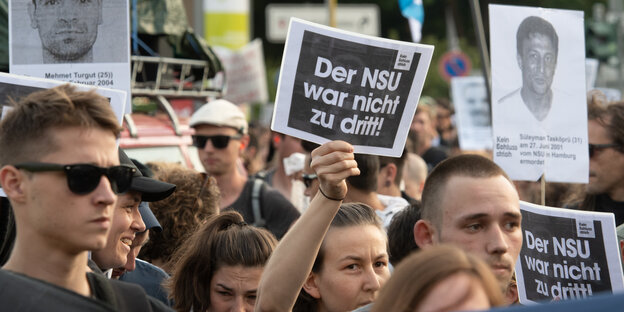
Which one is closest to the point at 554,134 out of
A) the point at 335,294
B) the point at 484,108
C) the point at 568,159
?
the point at 568,159

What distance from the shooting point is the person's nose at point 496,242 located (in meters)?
3.66

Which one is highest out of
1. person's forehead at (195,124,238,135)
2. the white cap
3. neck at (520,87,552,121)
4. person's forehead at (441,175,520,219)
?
neck at (520,87,552,121)

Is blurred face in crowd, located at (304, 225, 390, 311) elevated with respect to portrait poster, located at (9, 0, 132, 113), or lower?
lower

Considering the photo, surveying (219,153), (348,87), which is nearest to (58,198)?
(348,87)

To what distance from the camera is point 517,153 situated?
227 inches

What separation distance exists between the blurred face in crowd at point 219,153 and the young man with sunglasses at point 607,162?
2.66 m

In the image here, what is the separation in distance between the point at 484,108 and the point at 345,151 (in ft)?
34.1

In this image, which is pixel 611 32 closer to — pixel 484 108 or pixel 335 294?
pixel 484 108

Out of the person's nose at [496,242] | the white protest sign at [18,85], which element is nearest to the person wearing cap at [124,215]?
the white protest sign at [18,85]

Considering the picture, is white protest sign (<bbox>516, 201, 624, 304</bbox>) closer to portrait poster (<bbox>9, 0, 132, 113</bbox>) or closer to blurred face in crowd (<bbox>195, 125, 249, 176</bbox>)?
portrait poster (<bbox>9, 0, 132, 113</bbox>)

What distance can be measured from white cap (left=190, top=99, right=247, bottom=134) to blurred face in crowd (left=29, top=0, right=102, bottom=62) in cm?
261

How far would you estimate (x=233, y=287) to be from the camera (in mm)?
4617

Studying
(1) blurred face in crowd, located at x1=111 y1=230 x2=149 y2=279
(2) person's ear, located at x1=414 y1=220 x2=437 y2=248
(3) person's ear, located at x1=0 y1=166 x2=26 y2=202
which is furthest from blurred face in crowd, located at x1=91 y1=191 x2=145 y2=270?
(3) person's ear, located at x1=0 y1=166 x2=26 y2=202

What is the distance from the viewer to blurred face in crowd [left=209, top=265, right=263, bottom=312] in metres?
4.60
